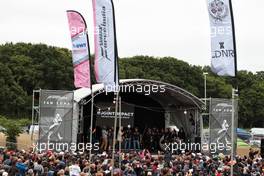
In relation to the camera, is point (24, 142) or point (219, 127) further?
point (24, 142)

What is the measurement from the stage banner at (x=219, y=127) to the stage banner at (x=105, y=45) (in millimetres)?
15486

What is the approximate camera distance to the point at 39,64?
66.0m

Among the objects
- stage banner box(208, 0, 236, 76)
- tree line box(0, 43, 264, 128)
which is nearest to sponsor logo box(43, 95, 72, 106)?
stage banner box(208, 0, 236, 76)

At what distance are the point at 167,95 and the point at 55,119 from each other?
8.18 m

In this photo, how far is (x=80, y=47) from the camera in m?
20.4

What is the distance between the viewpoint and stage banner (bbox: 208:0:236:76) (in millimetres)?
13461

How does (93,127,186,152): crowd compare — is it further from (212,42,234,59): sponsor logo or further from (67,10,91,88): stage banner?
(212,42,234,59): sponsor logo

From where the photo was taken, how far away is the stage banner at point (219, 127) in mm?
32062

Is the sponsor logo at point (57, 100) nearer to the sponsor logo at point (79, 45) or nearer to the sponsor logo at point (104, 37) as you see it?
the sponsor logo at point (79, 45)

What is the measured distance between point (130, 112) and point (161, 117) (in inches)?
90.5

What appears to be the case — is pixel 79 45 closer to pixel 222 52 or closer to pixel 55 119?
pixel 222 52

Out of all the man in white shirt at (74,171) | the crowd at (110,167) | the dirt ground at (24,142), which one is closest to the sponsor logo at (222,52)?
the crowd at (110,167)

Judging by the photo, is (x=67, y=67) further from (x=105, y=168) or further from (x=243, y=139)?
(x=105, y=168)

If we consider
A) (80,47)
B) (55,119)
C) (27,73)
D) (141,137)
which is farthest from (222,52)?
(27,73)
